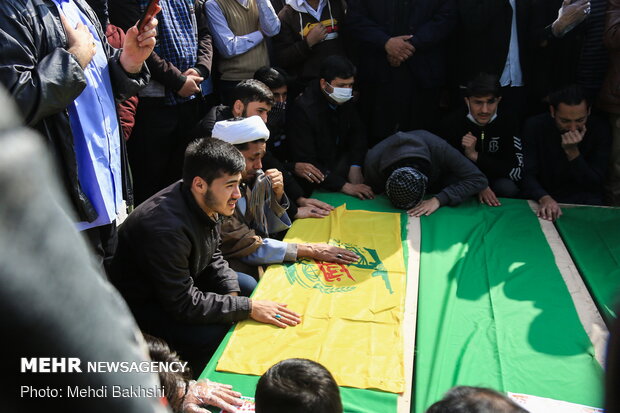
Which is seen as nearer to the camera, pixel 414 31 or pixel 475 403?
pixel 475 403

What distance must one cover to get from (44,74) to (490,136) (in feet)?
9.61

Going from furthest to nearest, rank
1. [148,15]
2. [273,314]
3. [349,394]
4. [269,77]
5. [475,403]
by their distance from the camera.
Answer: [269,77] → [273,314] → [148,15] → [349,394] → [475,403]

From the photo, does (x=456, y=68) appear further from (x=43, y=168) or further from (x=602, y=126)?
(x=43, y=168)

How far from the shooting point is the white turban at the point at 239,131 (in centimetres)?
286

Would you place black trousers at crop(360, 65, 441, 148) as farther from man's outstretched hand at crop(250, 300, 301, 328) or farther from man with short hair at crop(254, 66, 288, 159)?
man's outstretched hand at crop(250, 300, 301, 328)

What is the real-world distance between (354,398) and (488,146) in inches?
98.6

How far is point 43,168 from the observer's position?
0.45 meters

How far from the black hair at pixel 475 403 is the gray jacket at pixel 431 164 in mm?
2243

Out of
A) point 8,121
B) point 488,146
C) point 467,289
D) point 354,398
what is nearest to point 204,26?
point 488,146

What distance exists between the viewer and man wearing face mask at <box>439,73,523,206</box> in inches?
141

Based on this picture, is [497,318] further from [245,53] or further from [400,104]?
[245,53]

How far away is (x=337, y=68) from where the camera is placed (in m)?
3.67

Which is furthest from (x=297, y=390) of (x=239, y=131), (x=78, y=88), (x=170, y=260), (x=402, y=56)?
(x=402, y=56)

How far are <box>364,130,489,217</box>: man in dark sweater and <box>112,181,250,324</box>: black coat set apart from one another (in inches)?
54.4
